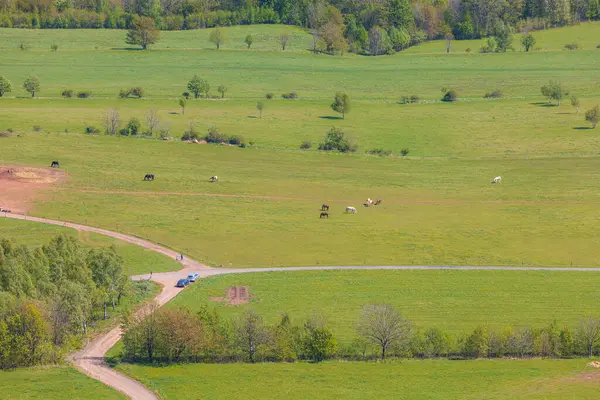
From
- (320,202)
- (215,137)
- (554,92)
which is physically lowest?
(320,202)

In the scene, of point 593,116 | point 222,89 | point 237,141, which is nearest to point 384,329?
point 237,141

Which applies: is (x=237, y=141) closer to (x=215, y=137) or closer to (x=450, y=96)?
(x=215, y=137)

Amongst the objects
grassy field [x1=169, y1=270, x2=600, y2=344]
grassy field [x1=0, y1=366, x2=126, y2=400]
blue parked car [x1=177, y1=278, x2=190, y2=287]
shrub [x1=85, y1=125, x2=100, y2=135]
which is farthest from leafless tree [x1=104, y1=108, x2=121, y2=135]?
grassy field [x1=0, y1=366, x2=126, y2=400]

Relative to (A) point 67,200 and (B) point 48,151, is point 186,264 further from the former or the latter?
(B) point 48,151

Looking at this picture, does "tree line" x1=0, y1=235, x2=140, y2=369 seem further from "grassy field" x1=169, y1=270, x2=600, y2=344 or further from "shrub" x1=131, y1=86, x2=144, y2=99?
"shrub" x1=131, y1=86, x2=144, y2=99

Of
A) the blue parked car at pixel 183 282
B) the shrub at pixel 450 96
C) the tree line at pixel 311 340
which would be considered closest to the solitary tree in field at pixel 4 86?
the shrub at pixel 450 96
